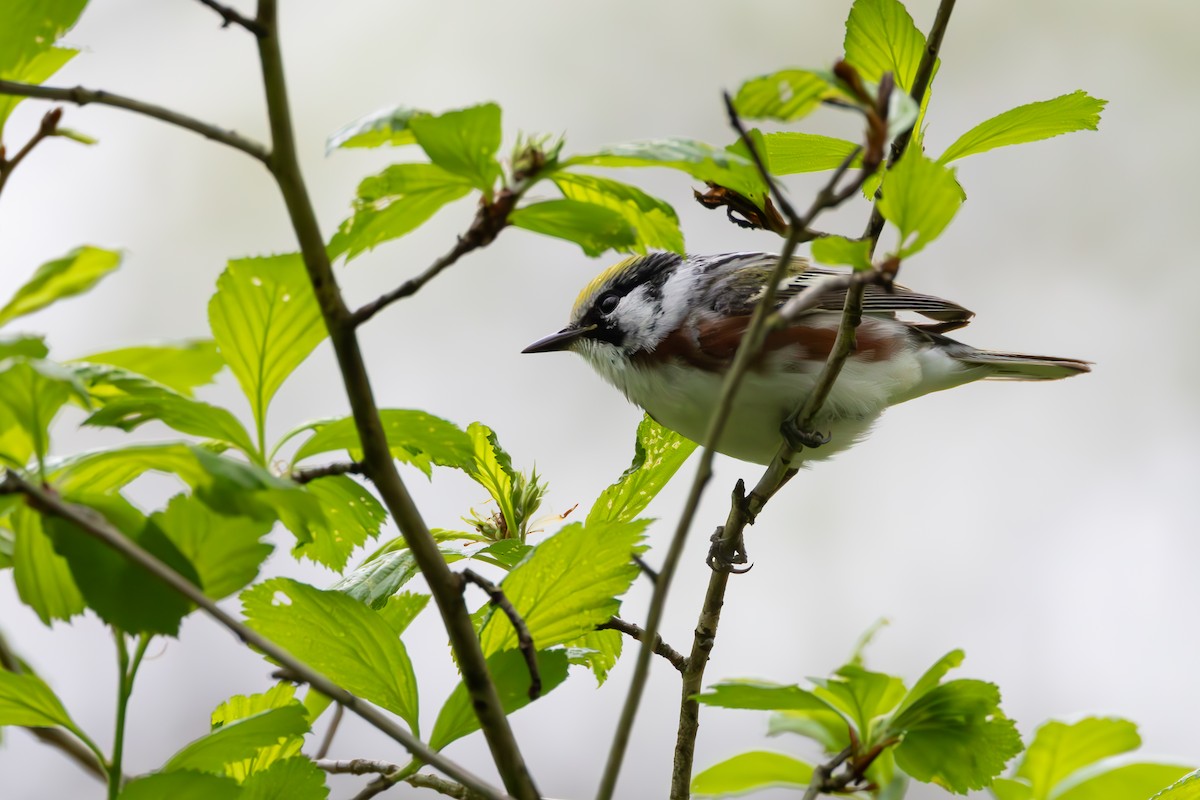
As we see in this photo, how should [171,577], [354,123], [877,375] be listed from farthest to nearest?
1. [877,375]
2. [354,123]
3. [171,577]

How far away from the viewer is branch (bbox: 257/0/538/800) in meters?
0.62

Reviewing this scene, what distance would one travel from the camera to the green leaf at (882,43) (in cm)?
101

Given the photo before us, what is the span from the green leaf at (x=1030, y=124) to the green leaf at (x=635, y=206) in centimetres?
29

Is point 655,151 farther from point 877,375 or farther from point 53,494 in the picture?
point 877,375

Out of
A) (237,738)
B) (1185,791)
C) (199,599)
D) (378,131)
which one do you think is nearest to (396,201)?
(378,131)

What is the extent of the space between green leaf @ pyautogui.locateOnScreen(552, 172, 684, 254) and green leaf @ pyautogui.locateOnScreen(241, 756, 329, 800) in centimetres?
44

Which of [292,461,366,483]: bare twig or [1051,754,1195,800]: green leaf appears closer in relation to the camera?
[292,461,366,483]: bare twig

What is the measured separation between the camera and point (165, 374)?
0.82 meters

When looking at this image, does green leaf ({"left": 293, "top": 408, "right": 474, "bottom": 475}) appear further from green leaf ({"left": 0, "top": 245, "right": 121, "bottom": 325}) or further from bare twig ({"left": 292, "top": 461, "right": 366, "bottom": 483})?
green leaf ({"left": 0, "top": 245, "right": 121, "bottom": 325})

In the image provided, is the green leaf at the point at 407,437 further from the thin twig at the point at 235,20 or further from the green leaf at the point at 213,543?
the thin twig at the point at 235,20

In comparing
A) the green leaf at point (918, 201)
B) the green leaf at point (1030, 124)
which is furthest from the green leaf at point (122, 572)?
the green leaf at point (1030, 124)

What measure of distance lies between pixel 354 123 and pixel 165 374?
249 mm

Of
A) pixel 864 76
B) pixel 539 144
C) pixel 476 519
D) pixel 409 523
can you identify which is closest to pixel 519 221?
pixel 539 144

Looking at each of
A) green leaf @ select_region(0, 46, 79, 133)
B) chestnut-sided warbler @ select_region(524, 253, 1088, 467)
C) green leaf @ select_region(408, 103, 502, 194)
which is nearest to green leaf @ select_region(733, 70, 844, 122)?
green leaf @ select_region(408, 103, 502, 194)
